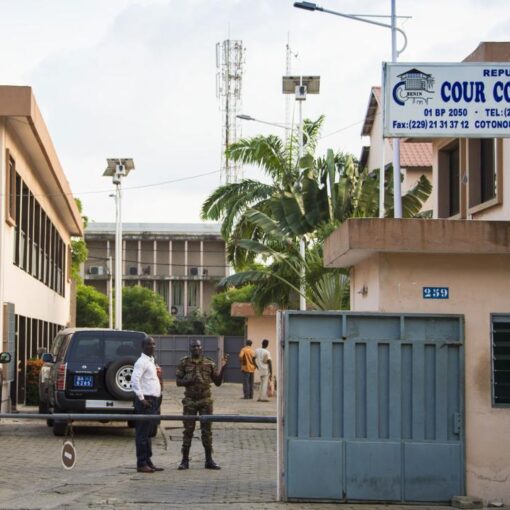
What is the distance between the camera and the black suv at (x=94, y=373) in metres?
19.1

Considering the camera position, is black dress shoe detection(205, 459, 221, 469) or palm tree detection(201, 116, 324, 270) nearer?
black dress shoe detection(205, 459, 221, 469)

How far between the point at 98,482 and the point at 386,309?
13.8 feet

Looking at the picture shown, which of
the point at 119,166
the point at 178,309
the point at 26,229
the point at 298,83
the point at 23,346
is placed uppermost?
the point at 298,83

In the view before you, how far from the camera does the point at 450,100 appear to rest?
13.0 metres

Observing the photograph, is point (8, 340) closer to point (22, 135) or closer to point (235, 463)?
point (22, 135)

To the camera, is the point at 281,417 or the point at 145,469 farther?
the point at 145,469

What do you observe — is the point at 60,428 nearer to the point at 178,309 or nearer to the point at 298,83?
the point at 298,83

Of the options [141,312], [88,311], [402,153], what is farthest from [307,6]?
[141,312]

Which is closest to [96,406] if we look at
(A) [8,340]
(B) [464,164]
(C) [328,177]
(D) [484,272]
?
(A) [8,340]

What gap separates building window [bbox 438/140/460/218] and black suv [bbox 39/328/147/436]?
5.81 meters

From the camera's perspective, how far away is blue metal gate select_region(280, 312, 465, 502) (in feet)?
39.4

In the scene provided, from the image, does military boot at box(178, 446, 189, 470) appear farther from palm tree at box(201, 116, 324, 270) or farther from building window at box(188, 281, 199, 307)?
building window at box(188, 281, 199, 307)

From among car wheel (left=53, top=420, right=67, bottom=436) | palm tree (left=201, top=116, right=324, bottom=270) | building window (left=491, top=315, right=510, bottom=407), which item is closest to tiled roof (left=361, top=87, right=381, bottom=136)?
palm tree (left=201, top=116, right=324, bottom=270)

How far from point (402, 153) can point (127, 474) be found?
2952 cm
